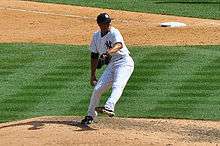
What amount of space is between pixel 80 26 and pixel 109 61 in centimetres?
1269

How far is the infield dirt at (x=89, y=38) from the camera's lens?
1271 centimetres

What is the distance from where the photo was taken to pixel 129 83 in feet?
57.7

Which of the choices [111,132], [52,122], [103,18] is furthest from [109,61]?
[52,122]

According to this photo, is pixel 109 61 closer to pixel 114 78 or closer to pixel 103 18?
pixel 114 78

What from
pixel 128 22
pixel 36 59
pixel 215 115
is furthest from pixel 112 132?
pixel 128 22

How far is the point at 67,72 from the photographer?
60.8 ft

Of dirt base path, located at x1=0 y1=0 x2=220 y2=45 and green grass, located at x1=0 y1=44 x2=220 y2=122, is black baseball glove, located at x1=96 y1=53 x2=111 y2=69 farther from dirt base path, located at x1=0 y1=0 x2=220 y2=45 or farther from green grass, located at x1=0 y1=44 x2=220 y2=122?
dirt base path, located at x1=0 y1=0 x2=220 y2=45

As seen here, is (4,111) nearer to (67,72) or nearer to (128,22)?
(67,72)

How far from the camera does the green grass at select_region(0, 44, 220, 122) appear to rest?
15.6m

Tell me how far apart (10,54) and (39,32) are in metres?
4.10

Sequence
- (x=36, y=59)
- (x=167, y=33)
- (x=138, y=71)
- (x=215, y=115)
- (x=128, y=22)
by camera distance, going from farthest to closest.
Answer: (x=128, y=22) < (x=167, y=33) < (x=36, y=59) < (x=138, y=71) < (x=215, y=115)

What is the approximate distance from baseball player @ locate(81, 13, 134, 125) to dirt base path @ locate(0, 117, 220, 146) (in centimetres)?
45

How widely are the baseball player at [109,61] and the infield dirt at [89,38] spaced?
0.56 meters

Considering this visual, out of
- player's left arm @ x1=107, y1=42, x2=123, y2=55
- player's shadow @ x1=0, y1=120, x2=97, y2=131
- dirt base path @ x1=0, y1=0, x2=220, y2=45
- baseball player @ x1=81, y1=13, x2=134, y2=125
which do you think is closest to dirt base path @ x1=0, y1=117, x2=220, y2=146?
player's shadow @ x1=0, y1=120, x2=97, y2=131
